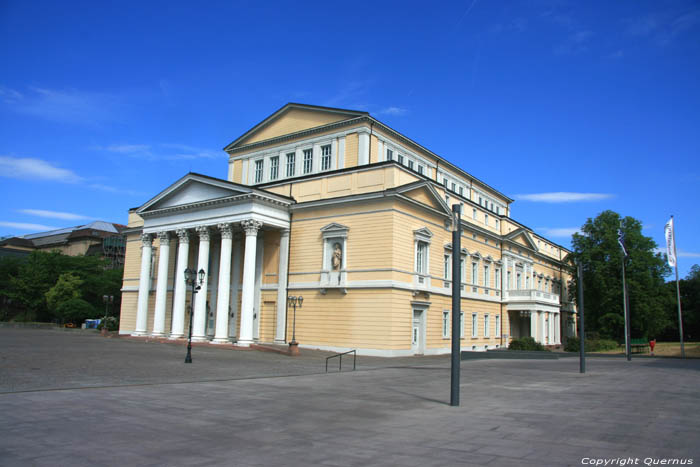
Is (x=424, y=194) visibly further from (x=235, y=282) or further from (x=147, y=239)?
(x=147, y=239)

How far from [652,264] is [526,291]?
14557 mm

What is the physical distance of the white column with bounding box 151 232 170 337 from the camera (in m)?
40.8

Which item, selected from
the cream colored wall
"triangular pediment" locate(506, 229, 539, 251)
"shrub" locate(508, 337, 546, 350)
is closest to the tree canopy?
the cream colored wall

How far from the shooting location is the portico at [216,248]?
3578 cm

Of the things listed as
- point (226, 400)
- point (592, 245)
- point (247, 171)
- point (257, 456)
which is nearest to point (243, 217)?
point (247, 171)

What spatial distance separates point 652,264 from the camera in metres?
52.6

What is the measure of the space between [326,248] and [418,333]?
8695 mm

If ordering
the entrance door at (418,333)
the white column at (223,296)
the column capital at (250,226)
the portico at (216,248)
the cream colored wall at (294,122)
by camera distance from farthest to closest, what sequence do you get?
1. the cream colored wall at (294,122)
2. the portico at (216,248)
3. the column capital at (250,226)
4. the white column at (223,296)
5. the entrance door at (418,333)

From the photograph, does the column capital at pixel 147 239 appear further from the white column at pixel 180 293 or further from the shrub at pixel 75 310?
the shrub at pixel 75 310

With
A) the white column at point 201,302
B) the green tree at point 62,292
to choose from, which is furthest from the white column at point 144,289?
the green tree at point 62,292

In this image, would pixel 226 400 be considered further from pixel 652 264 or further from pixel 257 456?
pixel 652 264

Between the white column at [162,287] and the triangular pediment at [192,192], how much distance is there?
8.80ft

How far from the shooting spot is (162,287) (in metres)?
41.2

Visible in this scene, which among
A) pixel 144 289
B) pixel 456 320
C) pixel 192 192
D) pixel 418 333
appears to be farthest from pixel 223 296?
pixel 456 320
